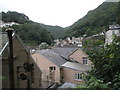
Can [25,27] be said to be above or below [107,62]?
above

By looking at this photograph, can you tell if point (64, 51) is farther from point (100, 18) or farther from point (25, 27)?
point (25, 27)

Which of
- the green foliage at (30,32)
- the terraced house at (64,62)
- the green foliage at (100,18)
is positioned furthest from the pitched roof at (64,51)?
the green foliage at (30,32)

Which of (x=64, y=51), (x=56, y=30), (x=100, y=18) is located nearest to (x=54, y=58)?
(x=64, y=51)

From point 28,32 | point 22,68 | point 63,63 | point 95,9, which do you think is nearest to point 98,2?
point 95,9

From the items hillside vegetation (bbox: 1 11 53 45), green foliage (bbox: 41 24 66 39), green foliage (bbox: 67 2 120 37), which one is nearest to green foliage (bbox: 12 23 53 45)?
hillside vegetation (bbox: 1 11 53 45)

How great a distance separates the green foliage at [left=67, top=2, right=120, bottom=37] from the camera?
1.21 meters

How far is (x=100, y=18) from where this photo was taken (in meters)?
1.24

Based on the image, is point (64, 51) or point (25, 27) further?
point (64, 51)

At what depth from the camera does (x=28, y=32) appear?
89 cm

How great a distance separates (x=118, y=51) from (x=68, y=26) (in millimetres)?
474

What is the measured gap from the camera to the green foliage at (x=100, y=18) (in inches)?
47.8

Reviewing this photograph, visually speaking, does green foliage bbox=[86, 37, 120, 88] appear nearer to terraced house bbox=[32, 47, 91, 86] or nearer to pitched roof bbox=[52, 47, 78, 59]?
terraced house bbox=[32, 47, 91, 86]

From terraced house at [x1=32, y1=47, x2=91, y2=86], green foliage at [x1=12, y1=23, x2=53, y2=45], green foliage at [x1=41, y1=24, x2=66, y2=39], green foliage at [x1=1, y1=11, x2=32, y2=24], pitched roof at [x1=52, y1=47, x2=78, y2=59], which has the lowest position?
terraced house at [x1=32, y1=47, x2=91, y2=86]

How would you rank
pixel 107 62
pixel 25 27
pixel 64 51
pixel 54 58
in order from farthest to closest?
pixel 64 51, pixel 54 58, pixel 107 62, pixel 25 27
